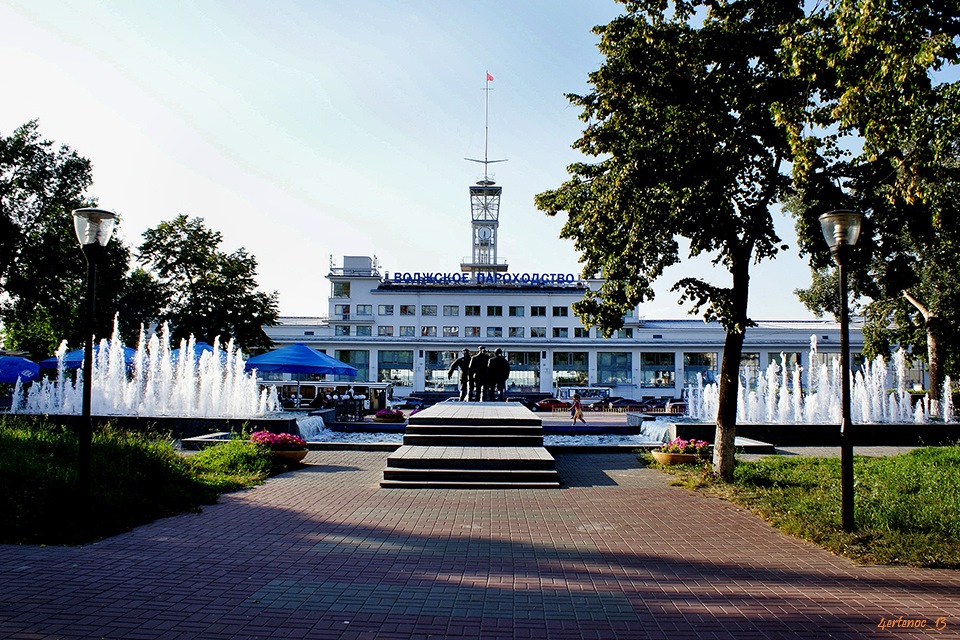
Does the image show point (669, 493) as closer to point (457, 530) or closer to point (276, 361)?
point (457, 530)

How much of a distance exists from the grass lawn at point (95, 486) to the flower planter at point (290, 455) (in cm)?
144

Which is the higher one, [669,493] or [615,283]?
[615,283]

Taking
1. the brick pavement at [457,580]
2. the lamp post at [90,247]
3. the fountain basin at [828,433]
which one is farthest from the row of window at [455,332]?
the lamp post at [90,247]

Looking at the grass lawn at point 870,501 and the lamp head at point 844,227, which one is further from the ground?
the lamp head at point 844,227

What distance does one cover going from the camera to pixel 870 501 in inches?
361

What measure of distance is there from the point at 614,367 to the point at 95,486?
66.1 meters

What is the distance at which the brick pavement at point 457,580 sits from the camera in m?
5.25

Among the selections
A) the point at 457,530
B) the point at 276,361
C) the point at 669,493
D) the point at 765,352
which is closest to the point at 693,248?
the point at 669,493

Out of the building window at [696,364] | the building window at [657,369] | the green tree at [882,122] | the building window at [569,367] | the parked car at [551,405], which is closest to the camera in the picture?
the green tree at [882,122]

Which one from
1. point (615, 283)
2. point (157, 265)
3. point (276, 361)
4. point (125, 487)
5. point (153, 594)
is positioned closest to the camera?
point (153, 594)

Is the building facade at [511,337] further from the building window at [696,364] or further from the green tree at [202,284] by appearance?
the green tree at [202,284]

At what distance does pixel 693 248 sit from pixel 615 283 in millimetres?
1695

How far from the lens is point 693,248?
11.1 meters

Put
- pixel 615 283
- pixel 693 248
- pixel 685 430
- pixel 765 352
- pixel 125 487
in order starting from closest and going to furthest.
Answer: pixel 125 487, pixel 693 248, pixel 615 283, pixel 685 430, pixel 765 352
